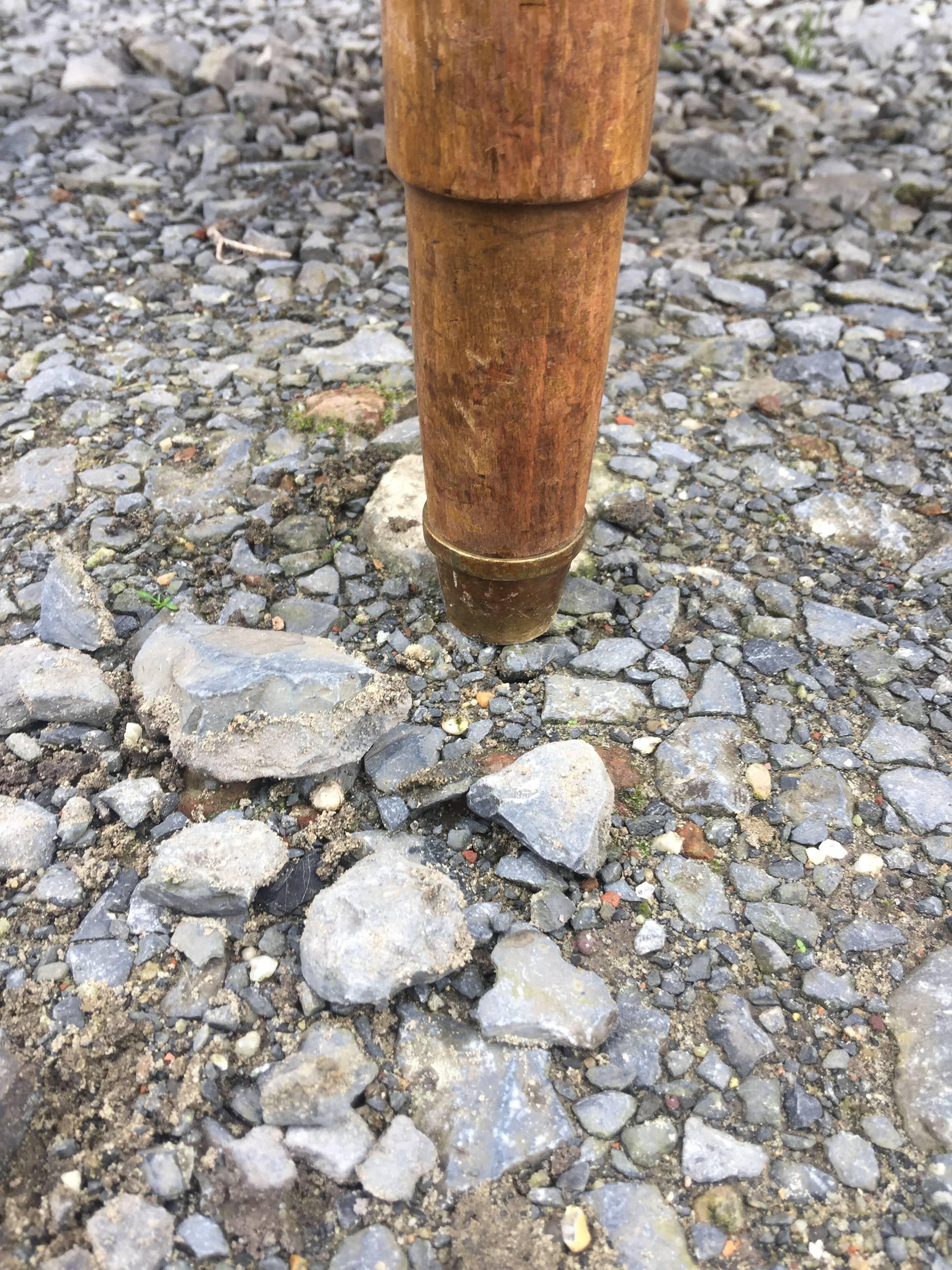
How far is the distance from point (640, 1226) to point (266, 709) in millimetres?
1145

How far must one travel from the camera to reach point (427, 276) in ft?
5.92

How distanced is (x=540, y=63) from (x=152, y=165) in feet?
12.9

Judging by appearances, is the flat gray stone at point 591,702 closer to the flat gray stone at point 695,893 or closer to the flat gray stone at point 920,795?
the flat gray stone at point 695,893

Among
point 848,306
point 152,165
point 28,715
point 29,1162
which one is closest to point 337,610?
point 28,715

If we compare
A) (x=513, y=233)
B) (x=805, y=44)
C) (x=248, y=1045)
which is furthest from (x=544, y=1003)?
(x=805, y=44)

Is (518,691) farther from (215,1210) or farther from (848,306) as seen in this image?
(848,306)

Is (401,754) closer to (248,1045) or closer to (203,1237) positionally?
(248,1045)

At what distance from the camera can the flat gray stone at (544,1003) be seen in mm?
1698

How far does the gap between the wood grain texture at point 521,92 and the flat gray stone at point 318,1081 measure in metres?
1.42

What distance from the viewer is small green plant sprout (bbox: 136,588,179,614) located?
2.54 metres

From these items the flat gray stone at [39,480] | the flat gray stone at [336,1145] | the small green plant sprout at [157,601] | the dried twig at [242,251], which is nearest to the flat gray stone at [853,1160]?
the flat gray stone at [336,1145]

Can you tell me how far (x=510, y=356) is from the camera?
1822 millimetres

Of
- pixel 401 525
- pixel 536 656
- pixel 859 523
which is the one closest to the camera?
pixel 536 656

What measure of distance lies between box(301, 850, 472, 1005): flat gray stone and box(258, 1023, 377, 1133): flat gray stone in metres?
0.07
